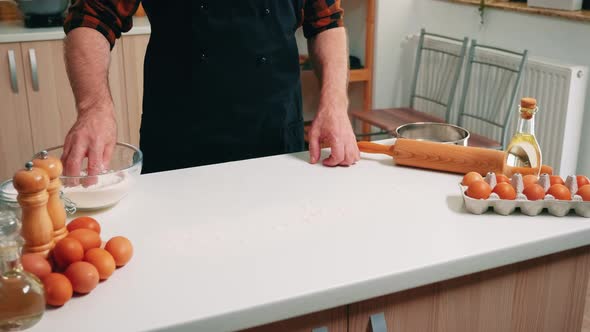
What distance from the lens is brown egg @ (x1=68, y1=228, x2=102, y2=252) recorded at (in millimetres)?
945

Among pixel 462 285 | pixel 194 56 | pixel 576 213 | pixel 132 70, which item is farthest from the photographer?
pixel 132 70

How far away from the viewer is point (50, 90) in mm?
3156

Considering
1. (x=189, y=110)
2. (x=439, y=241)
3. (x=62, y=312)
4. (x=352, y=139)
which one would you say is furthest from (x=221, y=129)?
(x=62, y=312)

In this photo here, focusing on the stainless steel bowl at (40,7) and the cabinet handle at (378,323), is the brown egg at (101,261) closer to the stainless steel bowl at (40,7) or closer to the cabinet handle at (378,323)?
the cabinet handle at (378,323)

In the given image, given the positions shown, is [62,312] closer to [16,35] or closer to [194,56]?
[194,56]

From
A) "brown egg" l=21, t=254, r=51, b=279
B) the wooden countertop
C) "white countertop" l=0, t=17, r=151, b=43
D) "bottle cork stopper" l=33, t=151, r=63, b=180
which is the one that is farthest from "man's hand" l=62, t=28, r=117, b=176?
the wooden countertop

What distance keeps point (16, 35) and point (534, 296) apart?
2571 millimetres

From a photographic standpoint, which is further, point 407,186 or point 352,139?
point 352,139

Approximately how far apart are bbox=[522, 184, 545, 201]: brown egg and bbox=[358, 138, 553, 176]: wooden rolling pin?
0.16m

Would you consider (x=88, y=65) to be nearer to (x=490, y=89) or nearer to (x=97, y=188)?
(x=97, y=188)

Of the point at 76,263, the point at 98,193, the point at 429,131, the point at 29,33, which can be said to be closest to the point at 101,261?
the point at 76,263

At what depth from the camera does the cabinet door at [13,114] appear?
3021 millimetres

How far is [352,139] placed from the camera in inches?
57.0

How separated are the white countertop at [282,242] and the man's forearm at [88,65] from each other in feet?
0.66
